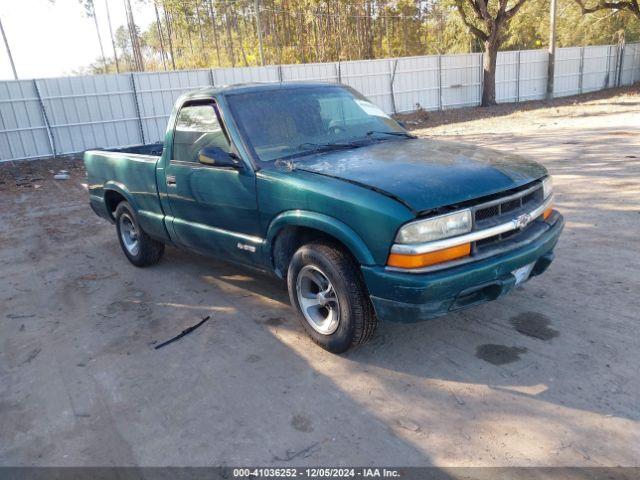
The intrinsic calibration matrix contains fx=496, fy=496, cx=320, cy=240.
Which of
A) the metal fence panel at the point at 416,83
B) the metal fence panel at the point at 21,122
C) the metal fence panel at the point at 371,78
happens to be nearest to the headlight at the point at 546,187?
the metal fence panel at the point at 21,122

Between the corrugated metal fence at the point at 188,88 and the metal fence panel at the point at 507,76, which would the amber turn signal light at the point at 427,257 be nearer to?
the corrugated metal fence at the point at 188,88

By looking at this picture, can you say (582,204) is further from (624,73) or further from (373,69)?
(624,73)

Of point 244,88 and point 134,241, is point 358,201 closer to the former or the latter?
point 244,88

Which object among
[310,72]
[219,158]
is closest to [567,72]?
[310,72]

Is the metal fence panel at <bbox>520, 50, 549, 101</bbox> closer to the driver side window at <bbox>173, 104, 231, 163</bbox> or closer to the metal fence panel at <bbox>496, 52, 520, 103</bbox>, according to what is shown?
the metal fence panel at <bbox>496, 52, 520, 103</bbox>

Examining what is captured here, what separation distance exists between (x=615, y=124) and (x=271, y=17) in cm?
2904

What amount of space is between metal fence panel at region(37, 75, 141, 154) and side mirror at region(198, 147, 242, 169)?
14423 mm

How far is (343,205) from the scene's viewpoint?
3.03 m

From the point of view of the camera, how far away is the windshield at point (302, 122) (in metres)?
3.86

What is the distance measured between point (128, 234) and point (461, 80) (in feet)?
74.1

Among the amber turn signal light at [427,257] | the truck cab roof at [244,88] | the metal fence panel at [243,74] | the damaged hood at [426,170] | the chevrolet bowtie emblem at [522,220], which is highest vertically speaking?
the metal fence panel at [243,74]

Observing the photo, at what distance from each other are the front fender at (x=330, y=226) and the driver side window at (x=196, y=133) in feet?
2.81

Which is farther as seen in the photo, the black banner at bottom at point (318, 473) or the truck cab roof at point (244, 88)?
the truck cab roof at point (244, 88)

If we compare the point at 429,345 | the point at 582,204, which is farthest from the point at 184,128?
the point at 582,204
